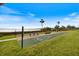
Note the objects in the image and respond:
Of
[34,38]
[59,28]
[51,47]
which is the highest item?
[59,28]

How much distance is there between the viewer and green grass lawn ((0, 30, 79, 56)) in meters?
4.79

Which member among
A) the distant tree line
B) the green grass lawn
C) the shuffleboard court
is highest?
the distant tree line

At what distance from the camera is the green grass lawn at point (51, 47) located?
4.79 metres

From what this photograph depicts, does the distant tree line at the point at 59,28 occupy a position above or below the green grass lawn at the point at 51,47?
above

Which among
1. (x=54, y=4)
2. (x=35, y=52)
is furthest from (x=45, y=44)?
(x=54, y=4)

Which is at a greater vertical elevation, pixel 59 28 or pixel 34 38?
pixel 59 28

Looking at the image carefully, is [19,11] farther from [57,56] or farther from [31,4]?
[57,56]

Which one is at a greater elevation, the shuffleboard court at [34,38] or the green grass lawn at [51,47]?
the shuffleboard court at [34,38]

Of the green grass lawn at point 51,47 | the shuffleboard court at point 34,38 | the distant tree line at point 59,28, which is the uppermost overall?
the distant tree line at point 59,28

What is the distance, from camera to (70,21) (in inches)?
188

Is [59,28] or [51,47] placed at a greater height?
[59,28]

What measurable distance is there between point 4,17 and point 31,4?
36 centimetres

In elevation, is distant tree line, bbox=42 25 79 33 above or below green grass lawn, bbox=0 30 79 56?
above

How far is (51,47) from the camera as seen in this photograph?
15.8 feet
